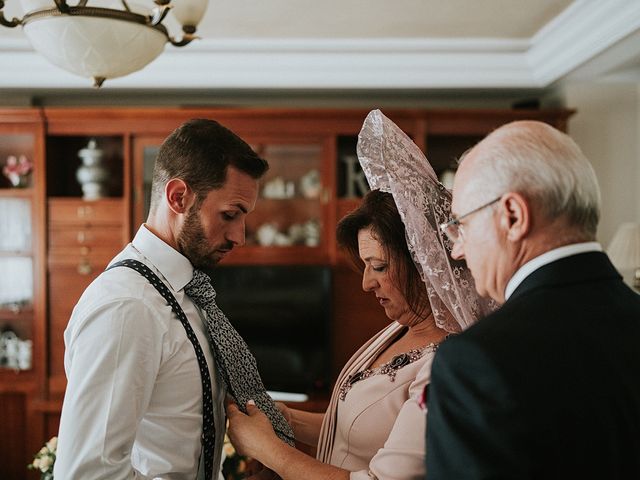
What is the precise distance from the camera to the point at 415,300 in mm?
1510

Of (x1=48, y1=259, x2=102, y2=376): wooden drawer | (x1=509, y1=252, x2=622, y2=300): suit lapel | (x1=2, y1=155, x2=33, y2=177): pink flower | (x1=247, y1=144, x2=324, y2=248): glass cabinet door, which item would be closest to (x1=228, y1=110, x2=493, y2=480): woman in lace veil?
(x1=509, y1=252, x2=622, y2=300): suit lapel

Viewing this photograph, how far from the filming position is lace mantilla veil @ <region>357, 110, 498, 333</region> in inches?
53.3

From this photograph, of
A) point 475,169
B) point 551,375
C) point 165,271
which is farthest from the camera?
point 165,271

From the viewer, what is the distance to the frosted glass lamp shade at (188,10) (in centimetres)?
222

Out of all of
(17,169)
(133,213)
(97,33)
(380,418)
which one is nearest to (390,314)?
(380,418)

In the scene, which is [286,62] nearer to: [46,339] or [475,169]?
[46,339]

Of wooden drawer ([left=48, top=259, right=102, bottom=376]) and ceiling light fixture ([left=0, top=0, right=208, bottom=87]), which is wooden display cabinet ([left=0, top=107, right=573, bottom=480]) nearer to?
wooden drawer ([left=48, top=259, right=102, bottom=376])

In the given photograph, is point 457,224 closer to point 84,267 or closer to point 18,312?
point 84,267

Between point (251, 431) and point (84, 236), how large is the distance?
11.2 feet

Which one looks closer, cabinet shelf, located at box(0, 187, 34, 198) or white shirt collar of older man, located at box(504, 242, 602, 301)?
white shirt collar of older man, located at box(504, 242, 602, 301)

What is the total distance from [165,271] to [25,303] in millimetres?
3574

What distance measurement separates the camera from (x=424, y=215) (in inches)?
54.1

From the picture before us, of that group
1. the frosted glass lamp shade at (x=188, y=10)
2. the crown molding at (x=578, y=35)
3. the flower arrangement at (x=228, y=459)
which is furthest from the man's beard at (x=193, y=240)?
the crown molding at (x=578, y=35)

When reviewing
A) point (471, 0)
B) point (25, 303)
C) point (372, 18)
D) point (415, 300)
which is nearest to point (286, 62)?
point (372, 18)
